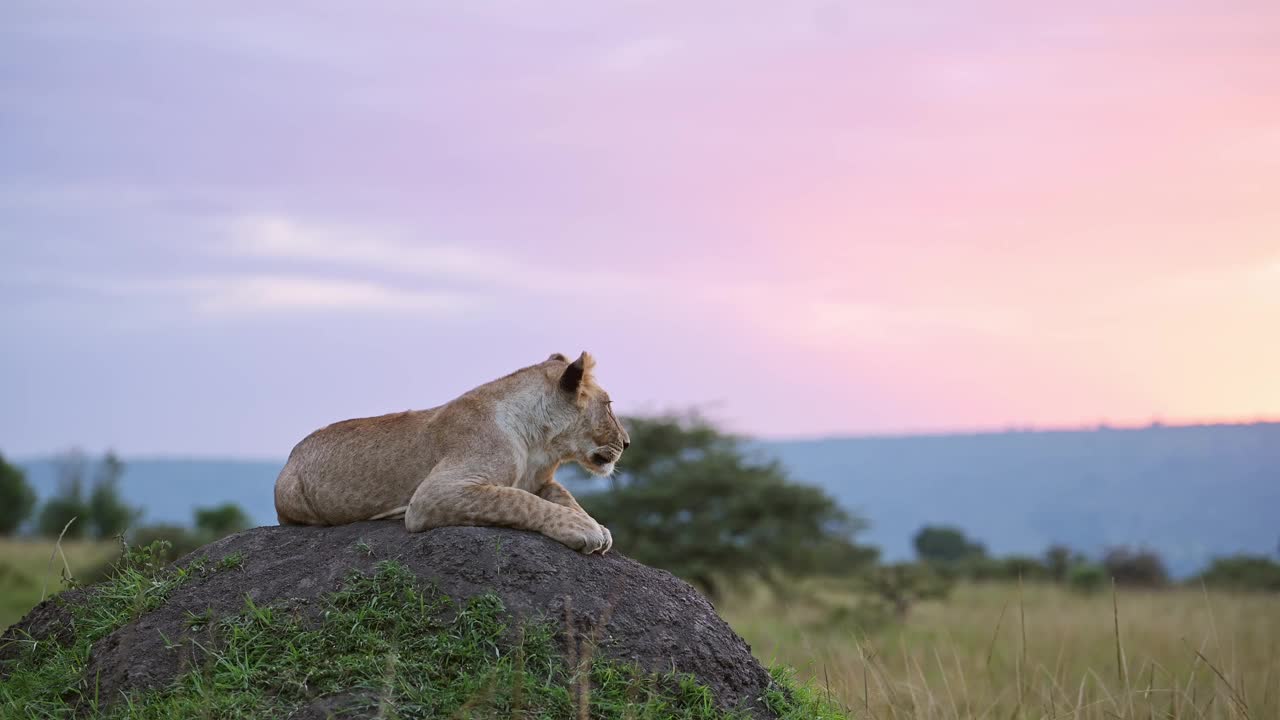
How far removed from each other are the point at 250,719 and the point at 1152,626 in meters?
18.0

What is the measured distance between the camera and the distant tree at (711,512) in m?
27.8

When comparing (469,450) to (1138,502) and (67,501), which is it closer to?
(67,501)

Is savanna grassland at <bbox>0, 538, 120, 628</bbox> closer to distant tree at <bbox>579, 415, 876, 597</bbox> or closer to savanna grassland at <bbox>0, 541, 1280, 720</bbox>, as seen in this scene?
savanna grassland at <bbox>0, 541, 1280, 720</bbox>

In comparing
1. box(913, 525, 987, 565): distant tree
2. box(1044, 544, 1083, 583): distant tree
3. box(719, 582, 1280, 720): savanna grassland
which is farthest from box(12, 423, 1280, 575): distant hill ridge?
box(719, 582, 1280, 720): savanna grassland

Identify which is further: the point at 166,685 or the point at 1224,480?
the point at 1224,480

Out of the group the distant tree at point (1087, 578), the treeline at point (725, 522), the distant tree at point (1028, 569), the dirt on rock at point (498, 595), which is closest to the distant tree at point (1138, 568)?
the distant tree at point (1087, 578)

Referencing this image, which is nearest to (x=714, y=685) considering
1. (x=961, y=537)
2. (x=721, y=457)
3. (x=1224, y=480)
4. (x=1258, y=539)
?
(x=721, y=457)

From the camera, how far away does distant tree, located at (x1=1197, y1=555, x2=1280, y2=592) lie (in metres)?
34.0

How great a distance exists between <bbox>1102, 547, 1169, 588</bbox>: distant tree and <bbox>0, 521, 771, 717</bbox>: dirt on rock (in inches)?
1357

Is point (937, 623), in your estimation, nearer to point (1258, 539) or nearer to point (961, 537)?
point (961, 537)

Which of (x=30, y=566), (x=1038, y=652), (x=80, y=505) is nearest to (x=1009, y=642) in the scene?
→ (x=1038, y=652)

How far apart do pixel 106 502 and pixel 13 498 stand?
11.9ft

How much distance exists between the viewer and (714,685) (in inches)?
248

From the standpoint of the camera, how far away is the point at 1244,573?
36219 mm
